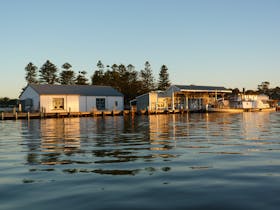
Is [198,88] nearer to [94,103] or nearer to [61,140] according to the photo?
[94,103]

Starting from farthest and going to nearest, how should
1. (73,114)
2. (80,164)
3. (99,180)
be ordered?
1. (73,114)
2. (80,164)
3. (99,180)

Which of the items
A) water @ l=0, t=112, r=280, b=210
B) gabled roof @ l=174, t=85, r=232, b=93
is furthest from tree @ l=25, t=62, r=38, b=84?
water @ l=0, t=112, r=280, b=210

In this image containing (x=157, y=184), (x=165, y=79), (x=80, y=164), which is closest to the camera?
(x=157, y=184)

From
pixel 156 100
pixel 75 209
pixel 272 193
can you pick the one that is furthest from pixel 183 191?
pixel 156 100

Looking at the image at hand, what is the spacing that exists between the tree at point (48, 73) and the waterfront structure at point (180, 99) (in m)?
39.9

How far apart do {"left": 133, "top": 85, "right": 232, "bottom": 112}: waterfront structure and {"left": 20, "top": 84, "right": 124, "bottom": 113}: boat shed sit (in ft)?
25.5

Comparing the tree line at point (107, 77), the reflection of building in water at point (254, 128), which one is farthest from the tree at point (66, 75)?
the reflection of building in water at point (254, 128)

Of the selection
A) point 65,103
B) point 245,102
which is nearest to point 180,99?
point 245,102

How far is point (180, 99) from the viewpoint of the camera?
258 ft

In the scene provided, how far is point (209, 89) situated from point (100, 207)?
72.2 metres

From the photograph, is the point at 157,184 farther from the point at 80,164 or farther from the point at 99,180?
the point at 80,164

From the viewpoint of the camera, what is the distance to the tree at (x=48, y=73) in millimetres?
105750

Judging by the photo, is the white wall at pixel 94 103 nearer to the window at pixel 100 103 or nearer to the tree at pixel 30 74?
the window at pixel 100 103

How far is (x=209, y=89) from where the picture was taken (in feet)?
249
